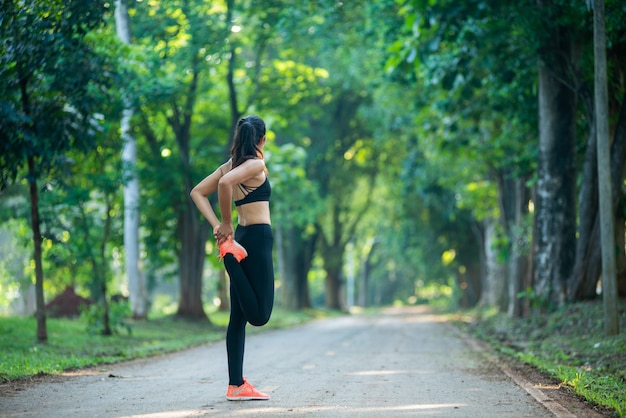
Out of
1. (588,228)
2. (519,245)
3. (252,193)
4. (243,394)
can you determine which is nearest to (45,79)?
(252,193)

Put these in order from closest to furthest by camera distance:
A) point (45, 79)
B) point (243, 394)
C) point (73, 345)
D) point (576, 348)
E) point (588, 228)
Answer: point (243, 394) → point (576, 348) → point (45, 79) → point (73, 345) → point (588, 228)

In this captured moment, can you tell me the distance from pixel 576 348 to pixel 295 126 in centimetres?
1789

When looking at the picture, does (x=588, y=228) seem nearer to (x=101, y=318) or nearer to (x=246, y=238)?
(x=101, y=318)

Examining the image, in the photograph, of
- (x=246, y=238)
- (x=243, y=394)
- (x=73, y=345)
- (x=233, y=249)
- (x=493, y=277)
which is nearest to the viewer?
(x=233, y=249)

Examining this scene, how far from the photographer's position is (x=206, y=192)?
654cm

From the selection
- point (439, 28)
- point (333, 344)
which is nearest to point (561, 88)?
point (439, 28)

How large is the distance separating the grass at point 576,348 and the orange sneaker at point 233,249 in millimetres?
3175

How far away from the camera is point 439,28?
1502cm

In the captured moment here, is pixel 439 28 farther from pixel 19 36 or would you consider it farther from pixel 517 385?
pixel 517 385

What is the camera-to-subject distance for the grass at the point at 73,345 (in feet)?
30.9

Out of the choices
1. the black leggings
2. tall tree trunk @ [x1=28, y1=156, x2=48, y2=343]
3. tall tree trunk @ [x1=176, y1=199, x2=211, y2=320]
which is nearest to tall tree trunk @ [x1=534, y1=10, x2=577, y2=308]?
tall tree trunk @ [x1=28, y1=156, x2=48, y2=343]

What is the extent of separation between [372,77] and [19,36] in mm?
19411

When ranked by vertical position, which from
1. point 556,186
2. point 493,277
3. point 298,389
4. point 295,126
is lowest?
point 493,277

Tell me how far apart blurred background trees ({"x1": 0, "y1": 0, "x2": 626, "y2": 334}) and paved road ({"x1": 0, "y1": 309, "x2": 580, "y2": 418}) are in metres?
3.92
